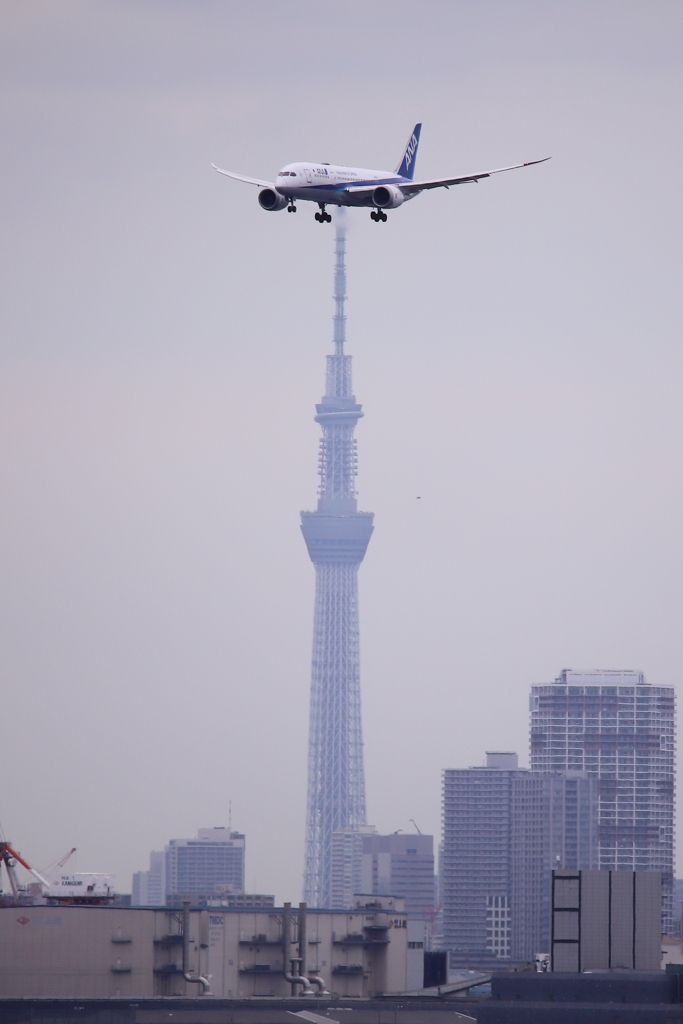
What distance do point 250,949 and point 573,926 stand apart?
6419 cm

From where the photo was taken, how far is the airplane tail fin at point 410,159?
14950 centimetres

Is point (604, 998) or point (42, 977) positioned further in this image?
point (42, 977)

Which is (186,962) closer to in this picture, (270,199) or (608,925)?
(608,925)

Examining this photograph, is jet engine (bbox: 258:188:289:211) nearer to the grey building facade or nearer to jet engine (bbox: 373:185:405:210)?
jet engine (bbox: 373:185:405:210)

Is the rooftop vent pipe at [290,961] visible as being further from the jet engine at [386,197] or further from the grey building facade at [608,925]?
the jet engine at [386,197]

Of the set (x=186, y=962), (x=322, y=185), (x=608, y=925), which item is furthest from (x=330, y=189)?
(x=186, y=962)

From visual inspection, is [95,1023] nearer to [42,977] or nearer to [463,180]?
[42,977]

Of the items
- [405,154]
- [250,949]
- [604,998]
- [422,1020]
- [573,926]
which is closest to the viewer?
[604,998]

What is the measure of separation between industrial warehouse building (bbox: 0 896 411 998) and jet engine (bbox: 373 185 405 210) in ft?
224

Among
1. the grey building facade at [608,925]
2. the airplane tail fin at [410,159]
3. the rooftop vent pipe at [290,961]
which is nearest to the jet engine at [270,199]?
the airplane tail fin at [410,159]

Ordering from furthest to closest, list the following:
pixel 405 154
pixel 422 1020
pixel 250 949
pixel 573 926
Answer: pixel 250 949
pixel 405 154
pixel 422 1020
pixel 573 926

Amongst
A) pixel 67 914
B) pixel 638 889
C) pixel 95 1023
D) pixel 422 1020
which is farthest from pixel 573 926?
pixel 67 914

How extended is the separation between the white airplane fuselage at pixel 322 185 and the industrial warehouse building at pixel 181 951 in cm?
6741

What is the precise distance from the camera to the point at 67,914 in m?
156
